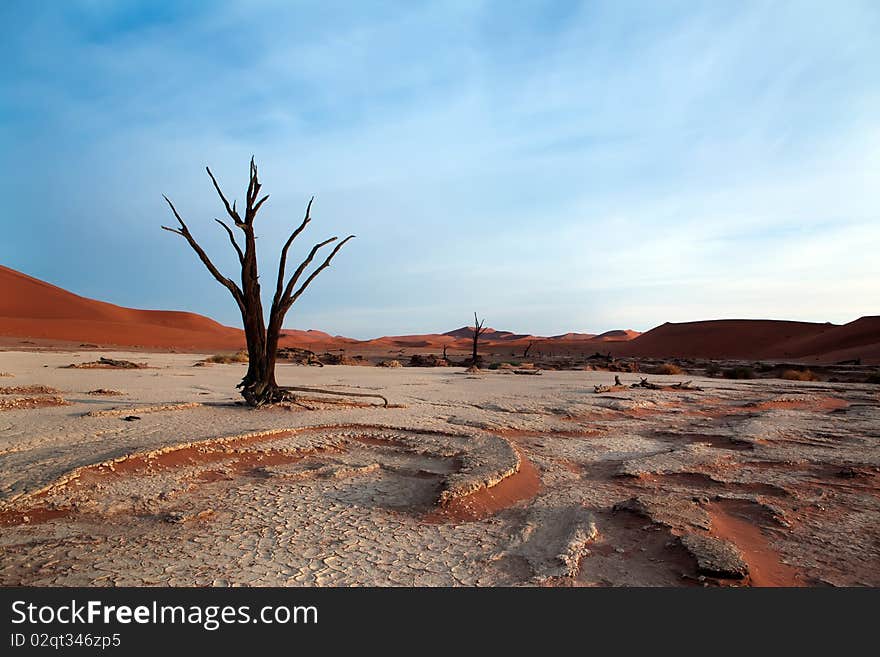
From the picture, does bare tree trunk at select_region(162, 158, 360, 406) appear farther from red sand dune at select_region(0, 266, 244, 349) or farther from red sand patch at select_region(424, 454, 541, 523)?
red sand dune at select_region(0, 266, 244, 349)

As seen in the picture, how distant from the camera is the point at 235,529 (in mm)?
3102

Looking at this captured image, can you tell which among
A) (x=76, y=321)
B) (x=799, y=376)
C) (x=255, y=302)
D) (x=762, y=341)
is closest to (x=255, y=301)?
(x=255, y=302)

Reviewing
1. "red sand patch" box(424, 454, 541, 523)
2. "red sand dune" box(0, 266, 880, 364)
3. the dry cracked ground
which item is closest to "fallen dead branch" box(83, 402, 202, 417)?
the dry cracked ground

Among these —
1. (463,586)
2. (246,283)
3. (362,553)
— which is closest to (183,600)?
(362,553)

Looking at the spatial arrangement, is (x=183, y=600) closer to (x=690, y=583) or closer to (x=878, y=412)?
(x=690, y=583)

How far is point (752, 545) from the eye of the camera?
3.15m

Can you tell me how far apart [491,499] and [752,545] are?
169cm

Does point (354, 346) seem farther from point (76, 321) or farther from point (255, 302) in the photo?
point (255, 302)

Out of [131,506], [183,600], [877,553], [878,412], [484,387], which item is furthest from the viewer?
[484,387]

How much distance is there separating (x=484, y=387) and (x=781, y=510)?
8909mm

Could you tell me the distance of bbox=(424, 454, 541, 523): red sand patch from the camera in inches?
139

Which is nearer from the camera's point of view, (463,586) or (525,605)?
(525,605)

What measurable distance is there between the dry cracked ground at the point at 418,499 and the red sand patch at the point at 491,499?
0.9 inches

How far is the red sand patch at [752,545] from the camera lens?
2678 millimetres
